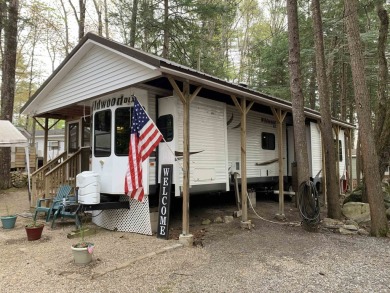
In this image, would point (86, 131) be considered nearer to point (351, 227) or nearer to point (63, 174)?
point (63, 174)

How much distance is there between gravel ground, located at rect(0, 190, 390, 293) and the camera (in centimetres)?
366

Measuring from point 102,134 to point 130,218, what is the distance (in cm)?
195

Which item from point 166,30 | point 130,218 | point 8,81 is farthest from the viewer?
point 166,30

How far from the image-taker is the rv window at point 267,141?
9.41 metres

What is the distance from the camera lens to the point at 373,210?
616 centimetres

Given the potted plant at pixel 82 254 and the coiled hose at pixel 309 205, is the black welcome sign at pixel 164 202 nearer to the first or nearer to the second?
the potted plant at pixel 82 254

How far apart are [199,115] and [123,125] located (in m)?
1.61

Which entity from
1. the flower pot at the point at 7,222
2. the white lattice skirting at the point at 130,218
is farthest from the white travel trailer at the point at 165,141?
the flower pot at the point at 7,222

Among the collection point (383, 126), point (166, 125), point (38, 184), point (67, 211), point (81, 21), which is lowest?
point (67, 211)

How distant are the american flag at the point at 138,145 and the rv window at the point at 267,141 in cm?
480

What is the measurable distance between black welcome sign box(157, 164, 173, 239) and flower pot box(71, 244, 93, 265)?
1.58 metres

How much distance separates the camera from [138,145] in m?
5.65

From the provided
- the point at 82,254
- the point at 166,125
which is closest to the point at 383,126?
the point at 166,125

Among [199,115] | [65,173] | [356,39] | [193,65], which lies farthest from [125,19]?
[356,39]
